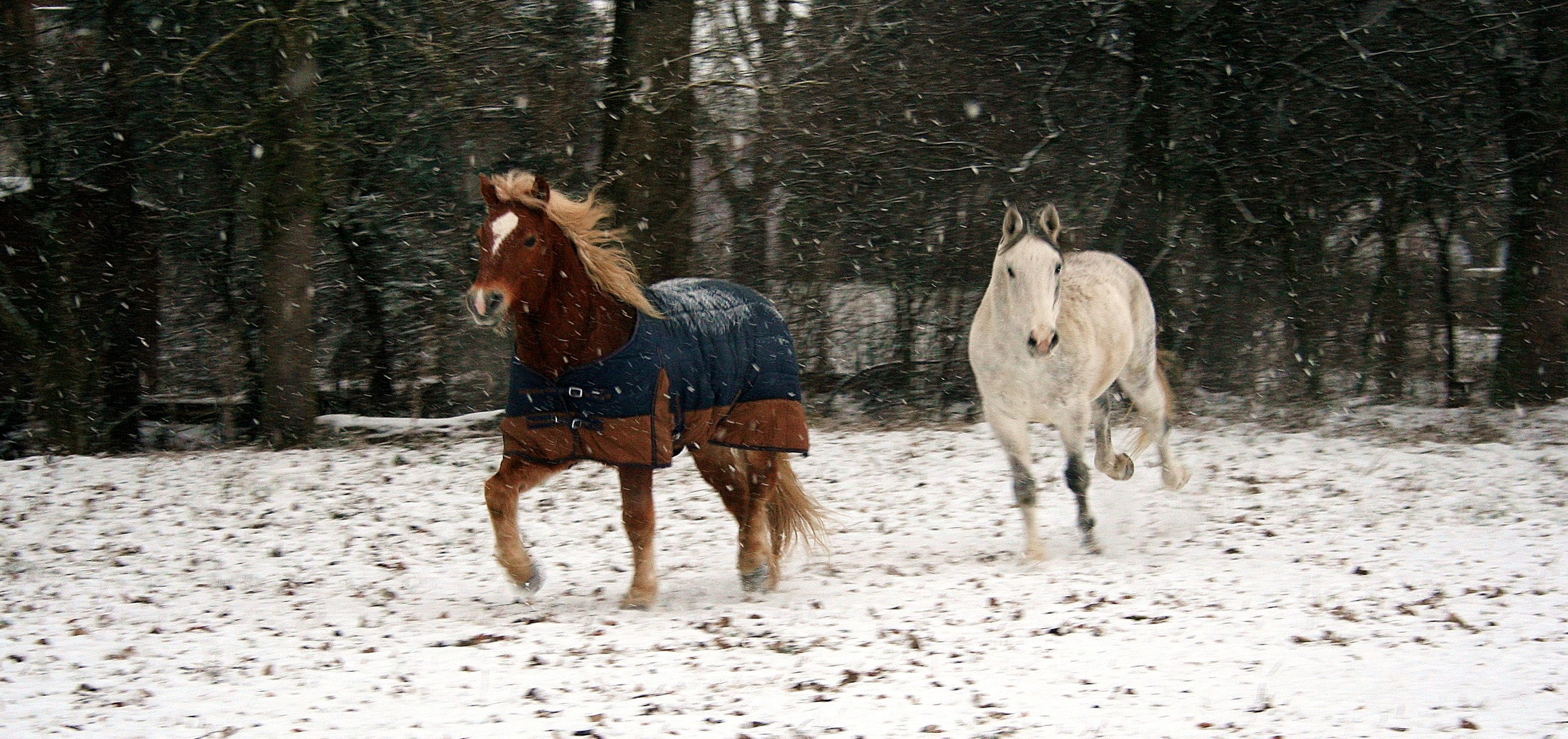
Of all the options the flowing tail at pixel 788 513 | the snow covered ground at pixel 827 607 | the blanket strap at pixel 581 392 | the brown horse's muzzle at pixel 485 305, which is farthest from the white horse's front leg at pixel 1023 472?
the brown horse's muzzle at pixel 485 305

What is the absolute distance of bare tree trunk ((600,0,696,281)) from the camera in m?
9.95

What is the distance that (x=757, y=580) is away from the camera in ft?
18.4

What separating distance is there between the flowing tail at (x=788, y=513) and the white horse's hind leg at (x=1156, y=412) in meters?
2.63

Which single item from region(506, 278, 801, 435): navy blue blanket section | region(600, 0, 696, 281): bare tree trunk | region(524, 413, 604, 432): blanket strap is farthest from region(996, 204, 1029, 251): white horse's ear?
region(600, 0, 696, 281): bare tree trunk

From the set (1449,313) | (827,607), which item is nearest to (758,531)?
(827,607)

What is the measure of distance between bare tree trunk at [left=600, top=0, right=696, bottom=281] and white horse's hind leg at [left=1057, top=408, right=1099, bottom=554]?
4.95m

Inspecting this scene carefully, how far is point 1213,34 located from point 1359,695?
8710 millimetres

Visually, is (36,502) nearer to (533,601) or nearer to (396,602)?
(396,602)

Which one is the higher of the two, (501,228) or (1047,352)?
(501,228)

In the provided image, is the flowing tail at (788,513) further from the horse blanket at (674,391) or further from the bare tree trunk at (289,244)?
the bare tree trunk at (289,244)

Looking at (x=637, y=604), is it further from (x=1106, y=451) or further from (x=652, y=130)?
(x=652, y=130)

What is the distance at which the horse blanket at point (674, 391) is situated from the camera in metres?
4.95

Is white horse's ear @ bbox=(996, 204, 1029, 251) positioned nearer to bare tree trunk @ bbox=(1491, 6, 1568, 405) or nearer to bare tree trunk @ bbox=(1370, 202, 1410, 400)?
bare tree trunk @ bbox=(1491, 6, 1568, 405)

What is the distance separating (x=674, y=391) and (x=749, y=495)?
2.79ft
